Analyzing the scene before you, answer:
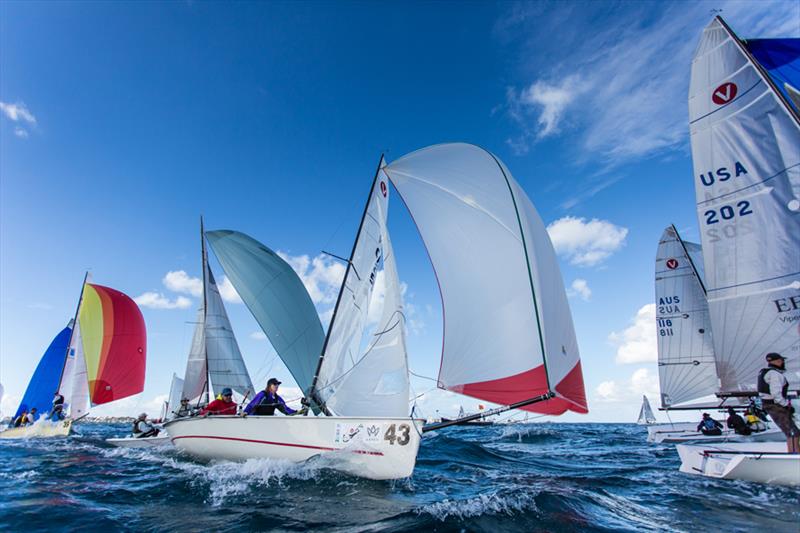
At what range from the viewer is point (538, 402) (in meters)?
5.86

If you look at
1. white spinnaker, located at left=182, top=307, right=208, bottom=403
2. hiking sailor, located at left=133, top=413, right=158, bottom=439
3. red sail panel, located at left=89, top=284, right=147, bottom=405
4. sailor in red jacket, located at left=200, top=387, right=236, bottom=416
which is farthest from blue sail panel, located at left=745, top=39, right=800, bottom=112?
red sail panel, located at left=89, top=284, right=147, bottom=405

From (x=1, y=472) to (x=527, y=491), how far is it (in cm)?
1061

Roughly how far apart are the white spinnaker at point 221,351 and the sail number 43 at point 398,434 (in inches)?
394


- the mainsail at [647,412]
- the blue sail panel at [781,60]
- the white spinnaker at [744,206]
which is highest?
the blue sail panel at [781,60]

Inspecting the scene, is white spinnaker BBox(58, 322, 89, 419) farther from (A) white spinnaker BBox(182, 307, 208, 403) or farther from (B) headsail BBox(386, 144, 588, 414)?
(B) headsail BBox(386, 144, 588, 414)

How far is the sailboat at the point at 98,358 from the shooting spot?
1877 centimetres

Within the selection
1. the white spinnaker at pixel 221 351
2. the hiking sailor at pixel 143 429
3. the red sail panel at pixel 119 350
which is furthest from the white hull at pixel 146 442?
the red sail panel at pixel 119 350

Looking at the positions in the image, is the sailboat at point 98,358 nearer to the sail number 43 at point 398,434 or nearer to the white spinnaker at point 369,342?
the white spinnaker at point 369,342

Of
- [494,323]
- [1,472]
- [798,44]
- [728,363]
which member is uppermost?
[798,44]

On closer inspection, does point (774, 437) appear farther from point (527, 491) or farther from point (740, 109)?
point (740, 109)

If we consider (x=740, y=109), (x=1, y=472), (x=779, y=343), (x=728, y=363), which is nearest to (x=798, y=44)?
(x=740, y=109)

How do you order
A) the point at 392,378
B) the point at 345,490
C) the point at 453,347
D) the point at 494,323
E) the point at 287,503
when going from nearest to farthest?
the point at 287,503, the point at 345,490, the point at 494,323, the point at 453,347, the point at 392,378

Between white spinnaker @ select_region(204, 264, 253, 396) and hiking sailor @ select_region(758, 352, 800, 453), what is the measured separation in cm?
1440

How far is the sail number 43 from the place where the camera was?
625 cm
